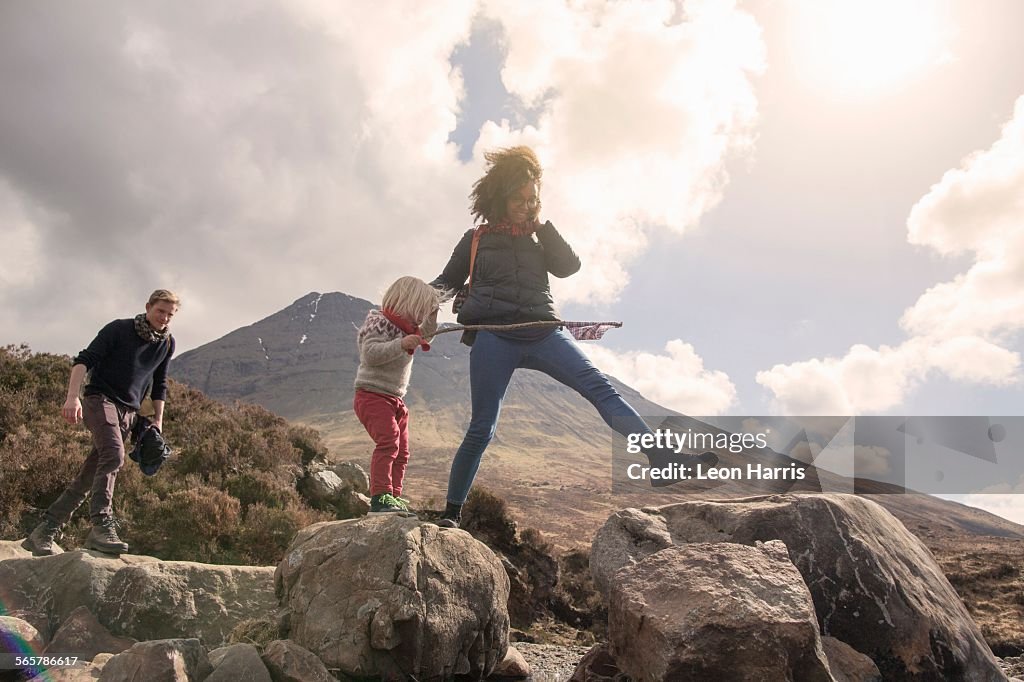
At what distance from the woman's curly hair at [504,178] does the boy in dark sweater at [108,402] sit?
2.94m

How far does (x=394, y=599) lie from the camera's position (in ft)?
10.5

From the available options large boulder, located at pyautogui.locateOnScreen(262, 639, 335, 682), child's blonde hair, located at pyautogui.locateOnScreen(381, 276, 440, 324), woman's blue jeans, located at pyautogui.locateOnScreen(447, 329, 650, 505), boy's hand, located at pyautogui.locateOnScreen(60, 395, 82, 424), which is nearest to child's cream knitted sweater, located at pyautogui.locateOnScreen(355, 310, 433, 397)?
child's blonde hair, located at pyautogui.locateOnScreen(381, 276, 440, 324)

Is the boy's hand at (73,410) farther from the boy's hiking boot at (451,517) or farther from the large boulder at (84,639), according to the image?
the boy's hiking boot at (451,517)

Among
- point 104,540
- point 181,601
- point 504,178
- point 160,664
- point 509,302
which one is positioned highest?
point 504,178

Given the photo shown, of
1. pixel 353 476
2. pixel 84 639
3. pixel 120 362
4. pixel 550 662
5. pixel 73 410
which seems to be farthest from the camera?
pixel 353 476

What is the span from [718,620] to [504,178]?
3564 mm

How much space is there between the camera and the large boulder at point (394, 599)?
3.17 m

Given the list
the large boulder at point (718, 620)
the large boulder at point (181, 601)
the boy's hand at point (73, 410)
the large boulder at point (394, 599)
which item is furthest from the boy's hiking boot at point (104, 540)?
the large boulder at point (718, 620)

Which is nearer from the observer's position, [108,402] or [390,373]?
[390,373]

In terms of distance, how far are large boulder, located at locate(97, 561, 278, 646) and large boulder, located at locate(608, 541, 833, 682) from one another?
2872 mm

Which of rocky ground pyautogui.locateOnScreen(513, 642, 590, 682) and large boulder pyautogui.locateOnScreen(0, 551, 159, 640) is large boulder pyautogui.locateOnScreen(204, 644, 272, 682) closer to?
large boulder pyautogui.locateOnScreen(0, 551, 159, 640)

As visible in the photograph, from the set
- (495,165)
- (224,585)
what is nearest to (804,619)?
(495,165)

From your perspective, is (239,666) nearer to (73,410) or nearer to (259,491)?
(73,410)

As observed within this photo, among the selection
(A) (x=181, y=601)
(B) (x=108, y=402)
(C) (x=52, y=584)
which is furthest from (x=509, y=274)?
(C) (x=52, y=584)
